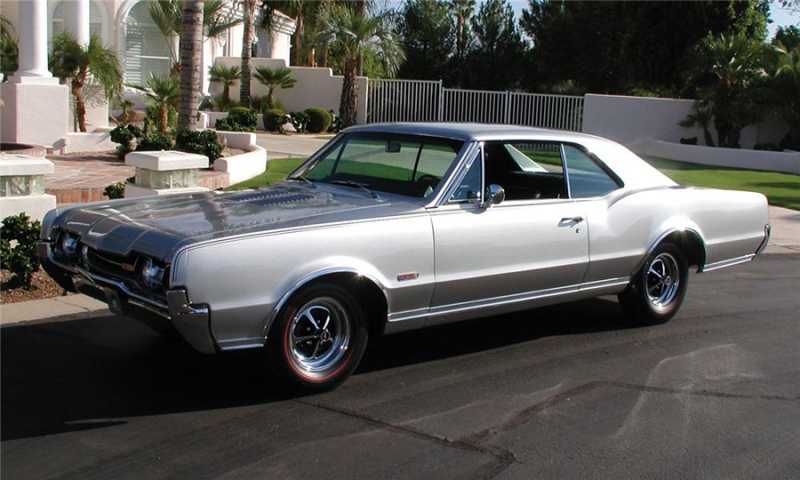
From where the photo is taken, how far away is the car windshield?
628cm

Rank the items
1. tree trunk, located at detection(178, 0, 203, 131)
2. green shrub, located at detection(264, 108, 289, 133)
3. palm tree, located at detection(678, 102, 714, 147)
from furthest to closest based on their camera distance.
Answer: green shrub, located at detection(264, 108, 289, 133) → palm tree, located at detection(678, 102, 714, 147) → tree trunk, located at detection(178, 0, 203, 131)

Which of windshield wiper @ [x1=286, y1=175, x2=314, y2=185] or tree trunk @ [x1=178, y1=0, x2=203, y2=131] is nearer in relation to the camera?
windshield wiper @ [x1=286, y1=175, x2=314, y2=185]

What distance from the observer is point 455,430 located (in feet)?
16.4

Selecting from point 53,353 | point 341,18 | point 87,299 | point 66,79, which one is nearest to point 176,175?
point 87,299

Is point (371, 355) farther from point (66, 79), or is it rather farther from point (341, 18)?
point (341, 18)

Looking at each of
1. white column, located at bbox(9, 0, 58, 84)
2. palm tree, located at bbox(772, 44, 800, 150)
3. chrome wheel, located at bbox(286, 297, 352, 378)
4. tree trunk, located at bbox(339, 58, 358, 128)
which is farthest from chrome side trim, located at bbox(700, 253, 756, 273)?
tree trunk, located at bbox(339, 58, 358, 128)

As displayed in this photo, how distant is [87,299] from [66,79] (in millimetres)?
12245

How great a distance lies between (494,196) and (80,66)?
14.0 metres

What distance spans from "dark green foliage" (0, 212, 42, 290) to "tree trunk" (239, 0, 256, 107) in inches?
790

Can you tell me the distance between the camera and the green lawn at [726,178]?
16848 mm

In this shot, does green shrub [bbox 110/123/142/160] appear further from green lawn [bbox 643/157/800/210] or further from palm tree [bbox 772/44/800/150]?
palm tree [bbox 772/44/800/150]

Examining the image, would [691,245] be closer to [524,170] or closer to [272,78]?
[524,170]

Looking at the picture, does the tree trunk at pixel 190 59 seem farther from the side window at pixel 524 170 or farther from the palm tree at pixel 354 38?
the palm tree at pixel 354 38

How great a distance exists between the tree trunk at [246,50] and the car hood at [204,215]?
21.8 meters
